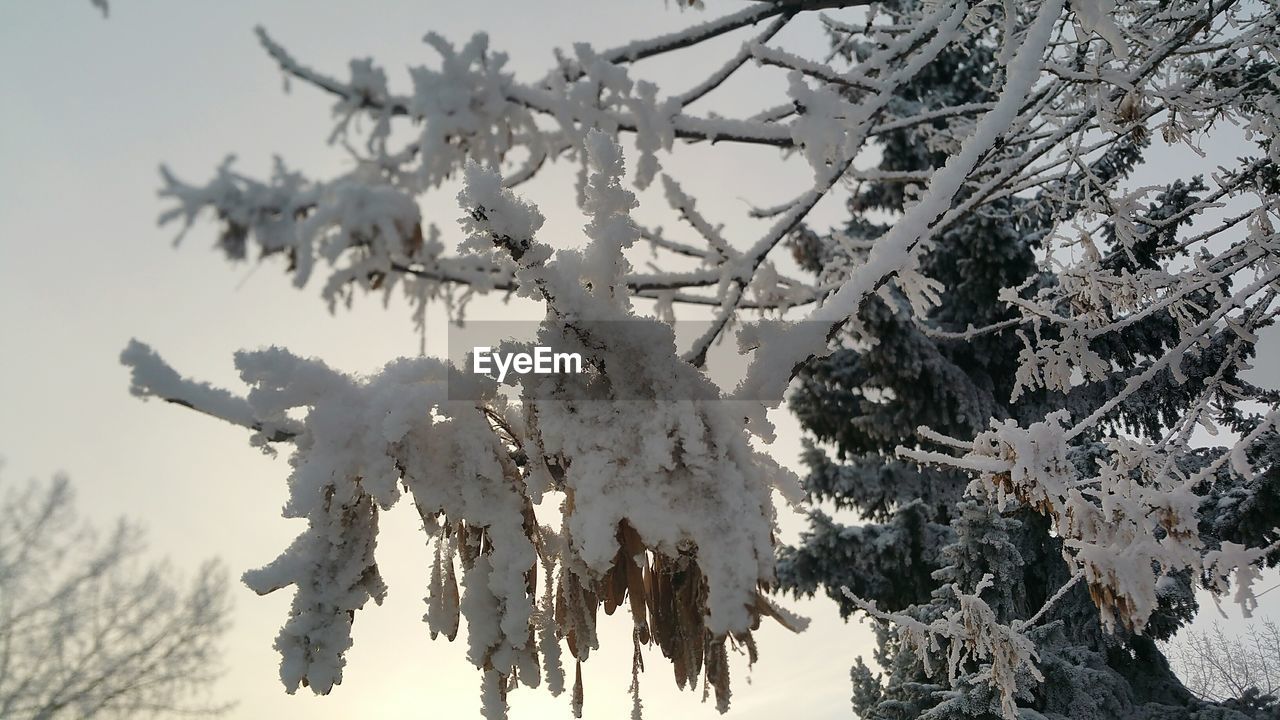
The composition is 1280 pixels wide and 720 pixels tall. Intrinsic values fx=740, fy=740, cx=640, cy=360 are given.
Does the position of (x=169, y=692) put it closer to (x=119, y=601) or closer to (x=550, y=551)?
(x=119, y=601)

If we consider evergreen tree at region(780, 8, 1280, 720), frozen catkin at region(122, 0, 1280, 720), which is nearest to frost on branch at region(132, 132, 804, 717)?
frozen catkin at region(122, 0, 1280, 720)

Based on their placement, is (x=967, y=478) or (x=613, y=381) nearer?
(x=613, y=381)

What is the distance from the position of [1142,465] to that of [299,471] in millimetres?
3337

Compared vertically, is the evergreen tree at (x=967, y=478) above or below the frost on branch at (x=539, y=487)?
above

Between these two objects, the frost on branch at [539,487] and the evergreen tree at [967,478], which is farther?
the evergreen tree at [967,478]

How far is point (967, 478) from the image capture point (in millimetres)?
9211

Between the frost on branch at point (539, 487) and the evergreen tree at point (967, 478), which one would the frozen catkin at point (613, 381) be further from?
the evergreen tree at point (967, 478)

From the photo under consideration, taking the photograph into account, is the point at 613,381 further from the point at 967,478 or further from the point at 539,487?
the point at 967,478

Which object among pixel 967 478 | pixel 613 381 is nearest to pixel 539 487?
pixel 613 381

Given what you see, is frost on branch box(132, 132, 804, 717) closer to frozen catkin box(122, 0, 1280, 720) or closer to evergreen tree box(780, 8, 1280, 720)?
frozen catkin box(122, 0, 1280, 720)

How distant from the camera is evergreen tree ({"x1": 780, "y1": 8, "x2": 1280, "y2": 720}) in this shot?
6.08 meters

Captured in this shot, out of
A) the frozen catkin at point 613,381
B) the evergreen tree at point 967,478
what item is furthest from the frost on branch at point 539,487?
the evergreen tree at point 967,478

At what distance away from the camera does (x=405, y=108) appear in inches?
70.4

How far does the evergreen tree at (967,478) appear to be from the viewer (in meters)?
6.08
